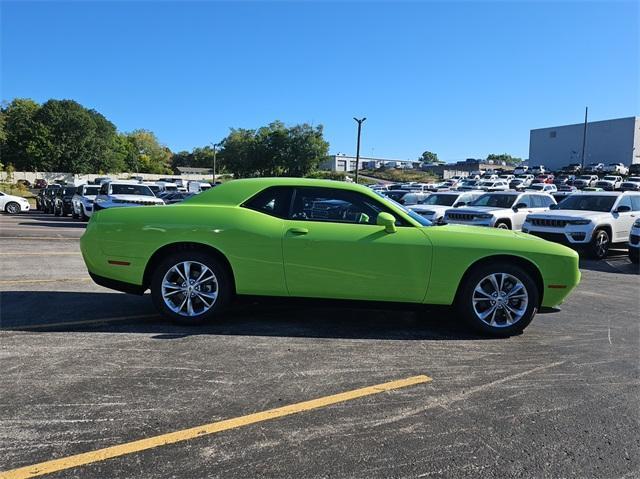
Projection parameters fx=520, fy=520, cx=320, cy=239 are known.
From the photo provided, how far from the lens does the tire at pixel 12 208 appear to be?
86.7 feet

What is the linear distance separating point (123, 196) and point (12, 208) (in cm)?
1198

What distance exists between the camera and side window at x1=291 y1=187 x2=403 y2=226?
5.45 metres

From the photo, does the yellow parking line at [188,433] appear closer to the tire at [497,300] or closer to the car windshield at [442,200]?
the tire at [497,300]

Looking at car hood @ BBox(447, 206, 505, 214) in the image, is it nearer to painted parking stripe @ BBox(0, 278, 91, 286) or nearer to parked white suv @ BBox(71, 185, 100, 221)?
painted parking stripe @ BBox(0, 278, 91, 286)

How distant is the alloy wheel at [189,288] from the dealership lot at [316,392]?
9.3 inches

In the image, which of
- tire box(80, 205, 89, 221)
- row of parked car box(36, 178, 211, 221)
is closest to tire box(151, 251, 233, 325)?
row of parked car box(36, 178, 211, 221)

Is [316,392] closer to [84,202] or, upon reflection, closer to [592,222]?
[592,222]

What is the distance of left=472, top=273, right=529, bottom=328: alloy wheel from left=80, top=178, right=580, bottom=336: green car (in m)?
0.01

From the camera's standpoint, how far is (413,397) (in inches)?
150

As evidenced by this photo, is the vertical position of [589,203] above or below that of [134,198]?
above

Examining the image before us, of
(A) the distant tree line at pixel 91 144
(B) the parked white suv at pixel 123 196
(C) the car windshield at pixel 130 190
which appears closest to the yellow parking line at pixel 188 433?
(B) the parked white suv at pixel 123 196

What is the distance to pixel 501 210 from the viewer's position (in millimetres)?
15250

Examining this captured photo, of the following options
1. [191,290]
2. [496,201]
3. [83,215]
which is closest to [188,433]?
[191,290]

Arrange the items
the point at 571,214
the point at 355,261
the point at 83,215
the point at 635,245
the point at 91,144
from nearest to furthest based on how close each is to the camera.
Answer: the point at 355,261 < the point at 635,245 < the point at 571,214 < the point at 83,215 < the point at 91,144
